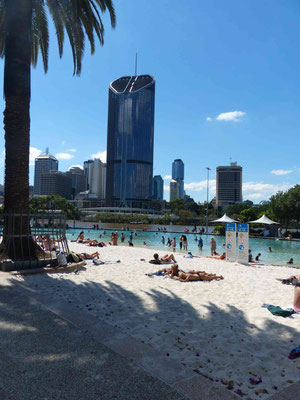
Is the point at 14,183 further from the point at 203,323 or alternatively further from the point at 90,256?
the point at 203,323

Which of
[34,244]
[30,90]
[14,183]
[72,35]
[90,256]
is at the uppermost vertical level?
[72,35]

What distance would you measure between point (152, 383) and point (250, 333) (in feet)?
9.31

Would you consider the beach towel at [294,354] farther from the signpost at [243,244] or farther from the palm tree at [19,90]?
the signpost at [243,244]

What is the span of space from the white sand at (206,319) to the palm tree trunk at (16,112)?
11.0 ft

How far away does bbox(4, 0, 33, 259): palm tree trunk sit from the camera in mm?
11898

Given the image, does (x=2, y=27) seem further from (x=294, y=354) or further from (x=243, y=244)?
(x=243, y=244)

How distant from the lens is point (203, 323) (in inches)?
243

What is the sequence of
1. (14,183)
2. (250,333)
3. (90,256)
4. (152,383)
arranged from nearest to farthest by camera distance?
(152,383), (250,333), (14,183), (90,256)

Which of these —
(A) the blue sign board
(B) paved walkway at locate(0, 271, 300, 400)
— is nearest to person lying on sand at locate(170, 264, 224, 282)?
(B) paved walkway at locate(0, 271, 300, 400)

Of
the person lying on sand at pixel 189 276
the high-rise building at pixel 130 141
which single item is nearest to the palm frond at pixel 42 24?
the person lying on sand at pixel 189 276

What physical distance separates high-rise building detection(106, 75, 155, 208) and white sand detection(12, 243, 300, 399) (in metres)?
145

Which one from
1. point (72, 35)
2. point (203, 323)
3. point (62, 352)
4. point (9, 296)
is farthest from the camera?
point (72, 35)

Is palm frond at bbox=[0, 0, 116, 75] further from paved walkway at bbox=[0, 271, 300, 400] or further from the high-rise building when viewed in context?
the high-rise building

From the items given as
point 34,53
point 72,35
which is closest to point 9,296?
point 72,35
